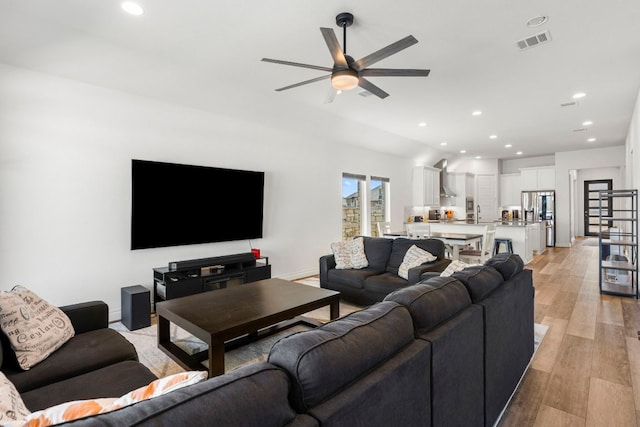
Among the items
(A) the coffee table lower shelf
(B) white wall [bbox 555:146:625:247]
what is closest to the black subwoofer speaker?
(A) the coffee table lower shelf

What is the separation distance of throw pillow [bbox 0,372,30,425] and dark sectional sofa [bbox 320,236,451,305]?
3233mm

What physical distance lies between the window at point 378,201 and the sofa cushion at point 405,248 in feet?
11.1

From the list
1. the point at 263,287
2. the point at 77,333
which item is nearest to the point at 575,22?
the point at 263,287

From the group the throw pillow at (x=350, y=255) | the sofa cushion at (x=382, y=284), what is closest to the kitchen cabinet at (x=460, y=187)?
the throw pillow at (x=350, y=255)

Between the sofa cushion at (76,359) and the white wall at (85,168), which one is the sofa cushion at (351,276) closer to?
the white wall at (85,168)

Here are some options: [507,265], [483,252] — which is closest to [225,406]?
[507,265]

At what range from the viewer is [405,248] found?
435cm

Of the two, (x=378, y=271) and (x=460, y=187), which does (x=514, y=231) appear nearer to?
(x=460, y=187)

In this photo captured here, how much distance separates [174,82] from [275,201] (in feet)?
7.71

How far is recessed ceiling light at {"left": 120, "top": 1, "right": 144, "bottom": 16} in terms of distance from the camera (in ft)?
8.63

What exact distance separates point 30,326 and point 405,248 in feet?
12.2

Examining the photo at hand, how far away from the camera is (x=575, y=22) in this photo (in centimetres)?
298

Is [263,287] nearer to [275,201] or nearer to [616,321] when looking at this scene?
[275,201]

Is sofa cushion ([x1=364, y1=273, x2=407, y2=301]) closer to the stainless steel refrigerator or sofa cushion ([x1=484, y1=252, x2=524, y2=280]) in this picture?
sofa cushion ([x1=484, y1=252, x2=524, y2=280])
